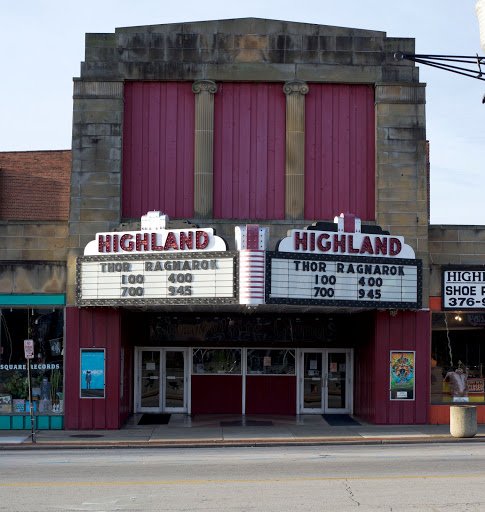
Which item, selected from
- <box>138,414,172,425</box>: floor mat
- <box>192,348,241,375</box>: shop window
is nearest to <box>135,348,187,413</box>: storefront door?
<box>192,348,241,375</box>: shop window

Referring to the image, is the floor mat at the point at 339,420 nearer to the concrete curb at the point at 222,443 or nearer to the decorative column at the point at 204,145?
the concrete curb at the point at 222,443

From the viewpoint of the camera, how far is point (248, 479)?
1703 cm

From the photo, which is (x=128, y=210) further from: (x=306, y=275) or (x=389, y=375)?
(x=389, y=375)

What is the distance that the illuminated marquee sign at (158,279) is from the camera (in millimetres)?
23516

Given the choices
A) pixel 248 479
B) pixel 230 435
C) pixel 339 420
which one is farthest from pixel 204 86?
pixel 248 479

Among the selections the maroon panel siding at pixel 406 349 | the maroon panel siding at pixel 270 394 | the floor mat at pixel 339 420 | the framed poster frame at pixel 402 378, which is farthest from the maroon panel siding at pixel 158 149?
the floor mat at pixel 339 420

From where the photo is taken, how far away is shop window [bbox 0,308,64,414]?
26.0 m

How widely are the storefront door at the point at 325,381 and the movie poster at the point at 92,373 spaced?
7.38 metres

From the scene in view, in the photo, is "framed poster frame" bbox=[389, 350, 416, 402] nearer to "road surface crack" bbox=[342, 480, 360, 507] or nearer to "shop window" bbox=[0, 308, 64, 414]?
"shop window" bbox=[0, 308, 64, 414]

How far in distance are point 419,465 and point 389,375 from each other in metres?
7.59

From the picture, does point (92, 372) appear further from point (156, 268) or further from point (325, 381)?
point (325, 381)

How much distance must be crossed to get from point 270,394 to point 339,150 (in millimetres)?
8561

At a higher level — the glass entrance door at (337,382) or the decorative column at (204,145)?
the decorative column at (204,145)

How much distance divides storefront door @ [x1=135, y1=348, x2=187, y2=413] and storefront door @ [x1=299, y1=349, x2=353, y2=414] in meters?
4.08
